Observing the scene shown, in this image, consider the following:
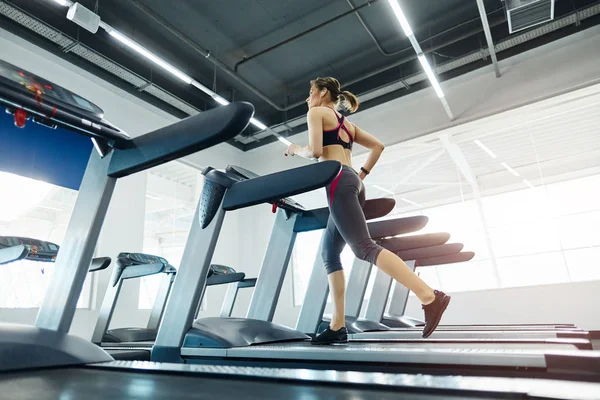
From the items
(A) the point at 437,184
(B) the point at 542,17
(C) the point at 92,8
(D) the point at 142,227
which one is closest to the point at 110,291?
(D) the point at 142,227

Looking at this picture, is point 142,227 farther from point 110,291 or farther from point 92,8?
point 92,8

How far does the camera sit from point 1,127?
1.48m

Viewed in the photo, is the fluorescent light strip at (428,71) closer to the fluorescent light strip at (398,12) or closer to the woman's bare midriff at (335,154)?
the fluorescent light strip at (398,12)

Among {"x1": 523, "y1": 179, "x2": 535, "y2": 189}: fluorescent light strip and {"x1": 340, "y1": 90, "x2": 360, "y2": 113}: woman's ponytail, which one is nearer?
{"x1": 340, "y1": 90, "x2": 360, "y2": 113}: woman's ponytail

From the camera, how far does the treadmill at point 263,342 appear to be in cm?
147

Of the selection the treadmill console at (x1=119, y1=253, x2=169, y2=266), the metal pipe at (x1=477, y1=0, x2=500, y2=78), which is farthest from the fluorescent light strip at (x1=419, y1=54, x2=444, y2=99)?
the treadmill console at (x1=119, y1=253, x2=169, y2=266)

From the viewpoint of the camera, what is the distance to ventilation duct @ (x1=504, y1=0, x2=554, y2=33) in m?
3.81

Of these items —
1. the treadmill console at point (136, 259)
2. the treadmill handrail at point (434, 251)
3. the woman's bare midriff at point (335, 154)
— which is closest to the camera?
the woman's bare midriff at point (335, 154)

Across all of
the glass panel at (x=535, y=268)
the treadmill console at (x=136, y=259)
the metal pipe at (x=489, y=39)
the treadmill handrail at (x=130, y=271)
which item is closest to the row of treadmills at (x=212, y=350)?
the treadmill handrail at (x=130, y=271)

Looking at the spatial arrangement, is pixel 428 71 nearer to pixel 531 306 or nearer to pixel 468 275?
pixel 531 306

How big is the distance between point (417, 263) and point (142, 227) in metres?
3.41

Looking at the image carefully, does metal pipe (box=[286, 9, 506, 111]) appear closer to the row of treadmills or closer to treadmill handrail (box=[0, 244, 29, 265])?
the row of treadmills

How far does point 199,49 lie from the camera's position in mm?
5055

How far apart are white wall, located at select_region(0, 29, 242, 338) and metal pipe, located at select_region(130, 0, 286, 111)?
4.06 ft
